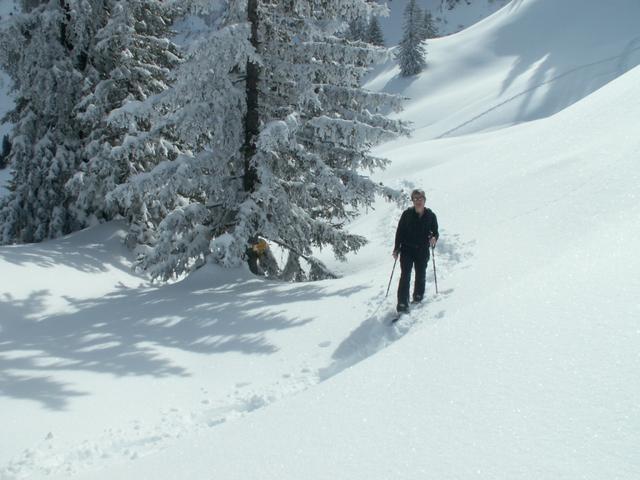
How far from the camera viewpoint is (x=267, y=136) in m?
8.24

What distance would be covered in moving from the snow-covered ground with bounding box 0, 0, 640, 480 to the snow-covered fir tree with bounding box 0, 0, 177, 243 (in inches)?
83.1

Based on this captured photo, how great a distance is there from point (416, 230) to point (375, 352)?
2.02m

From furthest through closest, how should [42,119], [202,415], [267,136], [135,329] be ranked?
1. [42,119]
2. [267,136]
3. [135,329]
4. [202,415]

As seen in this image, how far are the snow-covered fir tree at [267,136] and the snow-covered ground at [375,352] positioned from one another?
1.11 metres

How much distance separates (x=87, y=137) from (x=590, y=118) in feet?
46.7

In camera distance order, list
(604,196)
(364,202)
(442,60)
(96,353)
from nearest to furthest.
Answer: (96,353)
(604,196)
(364,202)
(442,60)

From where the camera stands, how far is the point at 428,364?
13.5 ft

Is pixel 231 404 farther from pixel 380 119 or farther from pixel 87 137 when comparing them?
pixel 87 137

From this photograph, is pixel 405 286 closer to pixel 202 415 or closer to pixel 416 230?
pixel 416 230

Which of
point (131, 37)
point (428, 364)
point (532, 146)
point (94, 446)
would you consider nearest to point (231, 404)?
point (94, 446)

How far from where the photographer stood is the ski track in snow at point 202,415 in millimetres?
4277

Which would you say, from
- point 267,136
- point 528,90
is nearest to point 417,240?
point 267,136

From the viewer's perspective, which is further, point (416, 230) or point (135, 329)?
→ point (135, 329)

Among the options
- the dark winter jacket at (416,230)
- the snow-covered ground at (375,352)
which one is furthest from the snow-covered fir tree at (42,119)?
the dark winter jacket at (416,230)
